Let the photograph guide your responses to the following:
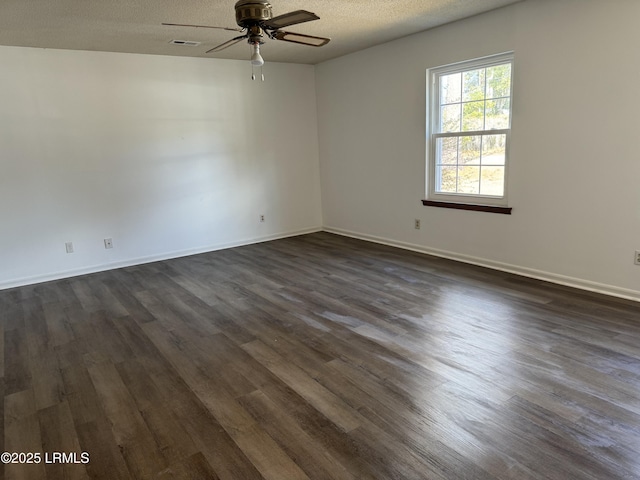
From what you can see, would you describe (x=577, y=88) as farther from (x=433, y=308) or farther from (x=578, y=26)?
(x=433, y=308)

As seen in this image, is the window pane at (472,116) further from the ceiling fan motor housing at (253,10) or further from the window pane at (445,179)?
the ceiling fan motor housing at (253,10)

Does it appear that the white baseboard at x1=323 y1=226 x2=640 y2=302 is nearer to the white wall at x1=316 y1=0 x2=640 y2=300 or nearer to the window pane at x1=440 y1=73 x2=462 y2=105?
the white wall at x1=316 y1=0 x2=640 y2=300

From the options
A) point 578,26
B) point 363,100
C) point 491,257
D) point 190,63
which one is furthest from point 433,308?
point 190,63

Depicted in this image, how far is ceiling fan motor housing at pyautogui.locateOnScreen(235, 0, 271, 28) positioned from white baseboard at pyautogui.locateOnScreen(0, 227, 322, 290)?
11.6ft

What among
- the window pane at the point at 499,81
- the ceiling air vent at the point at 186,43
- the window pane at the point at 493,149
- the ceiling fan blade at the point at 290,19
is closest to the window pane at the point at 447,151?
the window pane at the point at 493,149

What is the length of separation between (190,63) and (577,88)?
4.26 m

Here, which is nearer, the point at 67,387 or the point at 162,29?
the point at 67,387

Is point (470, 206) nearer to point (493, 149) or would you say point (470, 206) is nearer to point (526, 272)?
point (493, 149)

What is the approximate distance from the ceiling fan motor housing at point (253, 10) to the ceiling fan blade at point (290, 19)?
0.05m

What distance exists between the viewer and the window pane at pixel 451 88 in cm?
444

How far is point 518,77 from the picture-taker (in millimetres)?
3844

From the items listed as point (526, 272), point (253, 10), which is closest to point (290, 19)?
point (253, 10)

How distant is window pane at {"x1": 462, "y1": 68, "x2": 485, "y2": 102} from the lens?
4.23m

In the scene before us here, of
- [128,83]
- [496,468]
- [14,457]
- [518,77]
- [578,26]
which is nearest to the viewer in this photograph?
[496,468]
